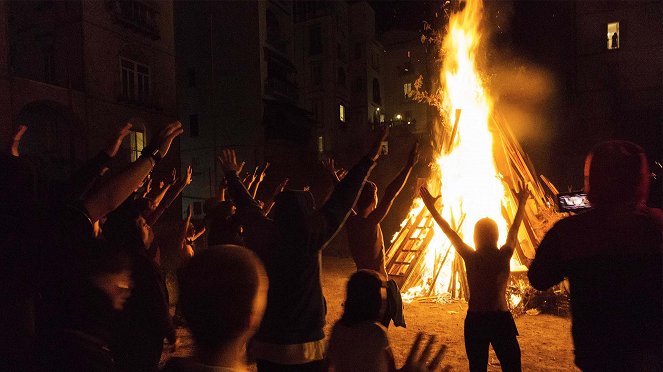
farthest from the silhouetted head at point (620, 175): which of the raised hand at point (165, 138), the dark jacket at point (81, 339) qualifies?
the dark jacket at point (81, 339)

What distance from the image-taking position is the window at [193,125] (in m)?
29.6

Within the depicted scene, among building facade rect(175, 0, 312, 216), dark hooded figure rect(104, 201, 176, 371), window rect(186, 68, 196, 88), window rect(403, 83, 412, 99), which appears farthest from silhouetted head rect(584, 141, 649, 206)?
window rect(403, 83, 412, 99)

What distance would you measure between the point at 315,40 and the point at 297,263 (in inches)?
1379

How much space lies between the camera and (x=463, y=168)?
10.8 m

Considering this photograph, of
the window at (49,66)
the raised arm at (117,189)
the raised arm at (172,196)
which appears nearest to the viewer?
the raised arm at (117,189)

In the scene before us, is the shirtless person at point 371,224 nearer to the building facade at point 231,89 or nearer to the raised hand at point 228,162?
the raised hand at point 228,162

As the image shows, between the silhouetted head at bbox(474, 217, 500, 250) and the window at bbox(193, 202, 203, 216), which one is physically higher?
the silhouetted head at bbox(474, 217, 500, 250)

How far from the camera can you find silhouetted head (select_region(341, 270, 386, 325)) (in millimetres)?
2656

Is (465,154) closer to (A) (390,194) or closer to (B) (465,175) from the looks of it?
(B) (465,175)

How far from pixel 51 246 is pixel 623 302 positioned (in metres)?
2.77

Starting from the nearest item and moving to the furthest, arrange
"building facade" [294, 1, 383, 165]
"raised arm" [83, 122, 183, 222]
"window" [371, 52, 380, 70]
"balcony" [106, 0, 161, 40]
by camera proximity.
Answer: "raised arm" [83, 122, 183, 222], "balcony" [106, 0, 161, 40], "building facade" [294, 1, 383, 165], "window" [371, 52, 380, 70]

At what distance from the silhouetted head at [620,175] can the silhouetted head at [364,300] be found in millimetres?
1343

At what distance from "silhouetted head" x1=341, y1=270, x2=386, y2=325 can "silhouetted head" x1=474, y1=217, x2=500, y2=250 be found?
1.47 meters

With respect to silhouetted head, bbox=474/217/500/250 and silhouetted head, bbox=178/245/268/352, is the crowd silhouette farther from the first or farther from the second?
silhouetted head, bbox=474/217/500/250
